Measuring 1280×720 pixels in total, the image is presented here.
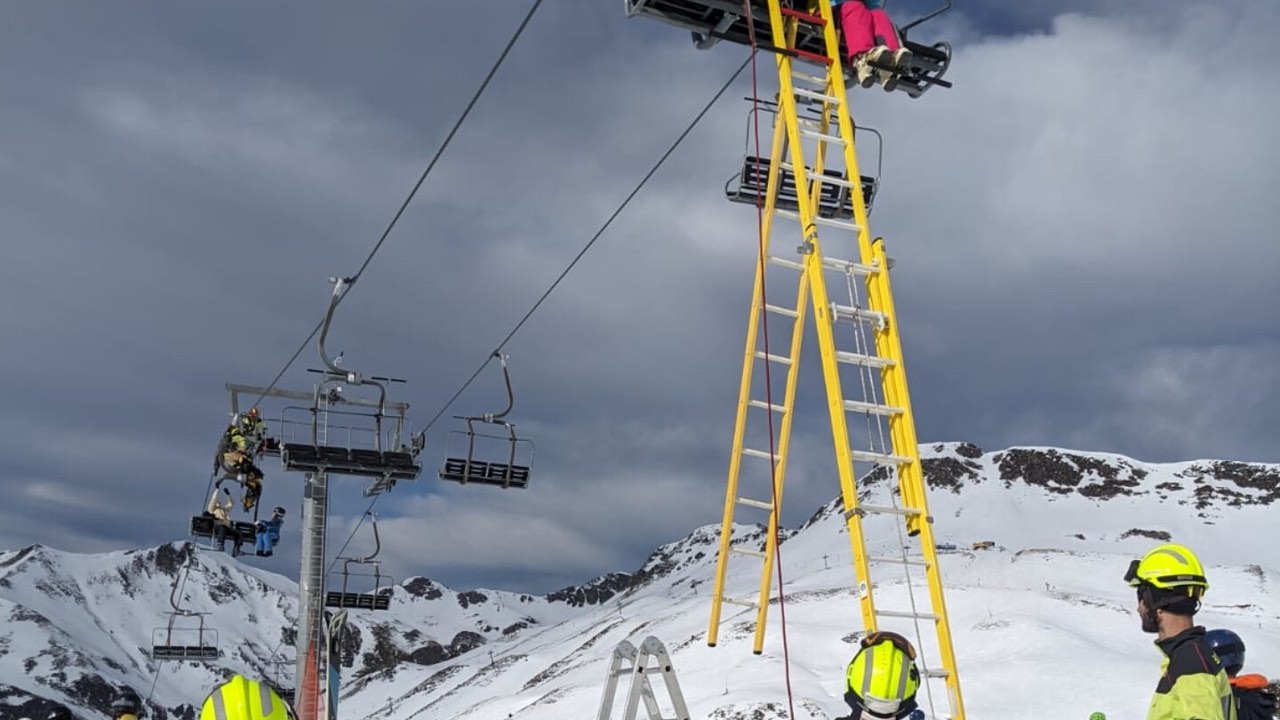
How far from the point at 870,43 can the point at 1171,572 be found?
8849mm

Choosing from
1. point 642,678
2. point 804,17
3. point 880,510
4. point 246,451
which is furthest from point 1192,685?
point 246,451

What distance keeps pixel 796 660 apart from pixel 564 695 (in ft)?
46.3

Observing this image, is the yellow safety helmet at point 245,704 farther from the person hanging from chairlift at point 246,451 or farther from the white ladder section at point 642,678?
the person hanging from chairlift at point 246,451

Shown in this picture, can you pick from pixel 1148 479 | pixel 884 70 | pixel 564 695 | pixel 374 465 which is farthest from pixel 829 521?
pixel 884 70

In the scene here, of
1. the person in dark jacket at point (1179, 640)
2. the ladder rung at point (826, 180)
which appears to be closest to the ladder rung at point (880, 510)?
the ladder rung at point (826, 180)

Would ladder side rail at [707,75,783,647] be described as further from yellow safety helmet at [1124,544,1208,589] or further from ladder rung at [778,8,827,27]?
yellow safety helmet at [1124,544,1208,589]

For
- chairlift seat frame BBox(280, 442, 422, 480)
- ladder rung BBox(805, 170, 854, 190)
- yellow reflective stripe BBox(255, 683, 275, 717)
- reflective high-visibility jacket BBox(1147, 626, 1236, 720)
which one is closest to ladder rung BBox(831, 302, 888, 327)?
ladder rung BBox(805, 170, 854, 190)

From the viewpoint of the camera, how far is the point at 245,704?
3.82m

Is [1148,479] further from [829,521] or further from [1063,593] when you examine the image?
[1063,593]

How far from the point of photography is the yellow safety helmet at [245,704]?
3.78m

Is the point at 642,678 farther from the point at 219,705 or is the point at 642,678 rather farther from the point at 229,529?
the point at 229,529

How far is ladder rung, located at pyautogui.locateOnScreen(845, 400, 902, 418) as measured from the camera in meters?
9.85

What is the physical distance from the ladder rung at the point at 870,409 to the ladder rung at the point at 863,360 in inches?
16.0

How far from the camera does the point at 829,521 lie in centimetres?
18600
